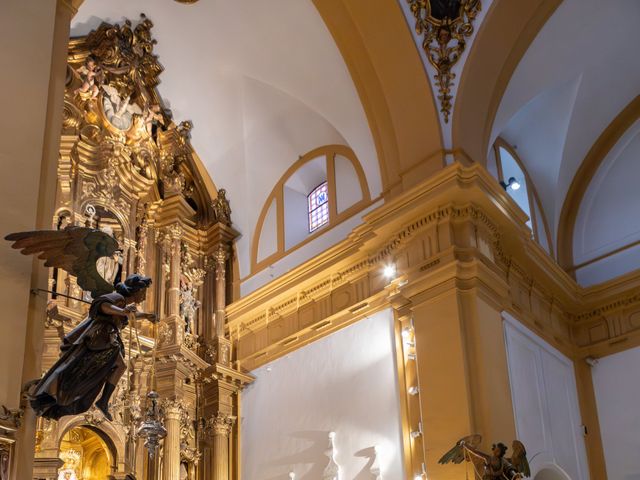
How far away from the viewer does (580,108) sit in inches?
619

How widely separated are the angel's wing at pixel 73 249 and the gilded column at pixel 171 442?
6.38 metres

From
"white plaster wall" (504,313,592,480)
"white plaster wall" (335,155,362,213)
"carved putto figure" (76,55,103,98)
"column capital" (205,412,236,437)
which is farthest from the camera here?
"white plaster wall" (335,155,362,213)

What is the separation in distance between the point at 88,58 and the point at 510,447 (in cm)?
909

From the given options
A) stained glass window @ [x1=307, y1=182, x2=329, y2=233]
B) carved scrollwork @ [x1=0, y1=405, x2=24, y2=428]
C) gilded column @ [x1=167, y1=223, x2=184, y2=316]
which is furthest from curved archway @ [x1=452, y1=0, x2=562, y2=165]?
carved scrollwork @ [x1=0, y1=405, x2=24, y2=428]

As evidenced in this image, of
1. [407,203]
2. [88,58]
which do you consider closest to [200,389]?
[407,203]

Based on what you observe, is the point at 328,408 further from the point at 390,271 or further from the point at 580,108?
the point at 580,108

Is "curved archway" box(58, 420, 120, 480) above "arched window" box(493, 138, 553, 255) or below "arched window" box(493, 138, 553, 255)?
below

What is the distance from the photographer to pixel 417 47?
13.7 meters

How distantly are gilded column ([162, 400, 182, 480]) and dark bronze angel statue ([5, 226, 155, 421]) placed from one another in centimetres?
616

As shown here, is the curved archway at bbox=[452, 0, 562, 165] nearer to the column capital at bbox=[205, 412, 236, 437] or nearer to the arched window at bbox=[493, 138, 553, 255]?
the arched window at bbox=[493, 138, 553, 255]

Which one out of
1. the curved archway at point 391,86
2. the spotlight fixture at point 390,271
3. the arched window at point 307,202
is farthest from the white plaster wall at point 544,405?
the arched window at point 307,202

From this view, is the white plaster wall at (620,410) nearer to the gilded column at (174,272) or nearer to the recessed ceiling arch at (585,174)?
the recessed ceiling arch at (585,174)

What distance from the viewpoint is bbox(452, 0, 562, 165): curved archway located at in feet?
43.9

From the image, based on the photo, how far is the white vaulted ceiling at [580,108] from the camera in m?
14.2
